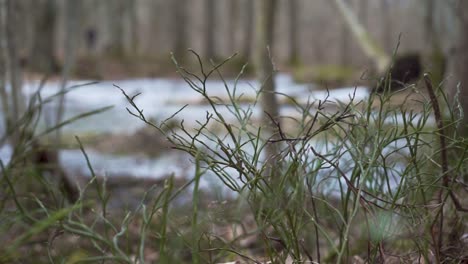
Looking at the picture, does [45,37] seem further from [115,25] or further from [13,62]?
[13,62]

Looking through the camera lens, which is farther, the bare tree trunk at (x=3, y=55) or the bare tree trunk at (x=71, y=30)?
the bare tree trunk at (x=71, y=30)

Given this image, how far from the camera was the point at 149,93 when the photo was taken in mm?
18625

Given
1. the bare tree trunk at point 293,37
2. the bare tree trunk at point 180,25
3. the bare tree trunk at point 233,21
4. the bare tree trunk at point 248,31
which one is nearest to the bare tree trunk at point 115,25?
the bare tree trunk at point 180,25

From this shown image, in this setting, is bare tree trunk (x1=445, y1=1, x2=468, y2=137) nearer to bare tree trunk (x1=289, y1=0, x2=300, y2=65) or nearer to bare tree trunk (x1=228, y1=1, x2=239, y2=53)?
bare tree trunk (x1=289, y1=0, x2=300, y2=65)

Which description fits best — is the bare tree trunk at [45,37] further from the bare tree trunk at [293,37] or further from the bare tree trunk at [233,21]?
the bare tree trunk at [293,37]

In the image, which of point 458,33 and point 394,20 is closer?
point 458,33

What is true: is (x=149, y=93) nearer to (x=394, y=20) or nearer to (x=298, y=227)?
(x=298, y=227)

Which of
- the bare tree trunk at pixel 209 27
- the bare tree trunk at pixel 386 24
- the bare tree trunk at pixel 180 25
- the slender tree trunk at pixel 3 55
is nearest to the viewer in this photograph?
the slender tree trunk at pixel 3 55

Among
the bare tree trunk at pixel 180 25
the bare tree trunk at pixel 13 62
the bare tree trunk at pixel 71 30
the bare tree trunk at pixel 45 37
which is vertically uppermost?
the bare tree trunk at pixel 180 25

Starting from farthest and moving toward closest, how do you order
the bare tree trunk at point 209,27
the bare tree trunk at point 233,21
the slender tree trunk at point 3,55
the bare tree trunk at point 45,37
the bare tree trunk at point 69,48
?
1. the bare tree trunk at point 233,21
2. the bare tree trunk at point 209,27
3. the bare tree trunk at point 45,37
4. the bare tree trunk at point 69,48
5. the slender tree trunk at point 3,55

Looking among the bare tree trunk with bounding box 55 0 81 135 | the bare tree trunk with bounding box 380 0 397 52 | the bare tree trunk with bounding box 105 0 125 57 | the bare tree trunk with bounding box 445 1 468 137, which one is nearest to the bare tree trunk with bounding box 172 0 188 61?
the bare tree trunk with bounding box 105 0 125 57

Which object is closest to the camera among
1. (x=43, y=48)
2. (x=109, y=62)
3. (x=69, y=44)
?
(x=69, y=44)

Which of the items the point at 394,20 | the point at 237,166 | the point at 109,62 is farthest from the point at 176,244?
the point at 394,20

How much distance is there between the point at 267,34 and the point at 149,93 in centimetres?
1422
